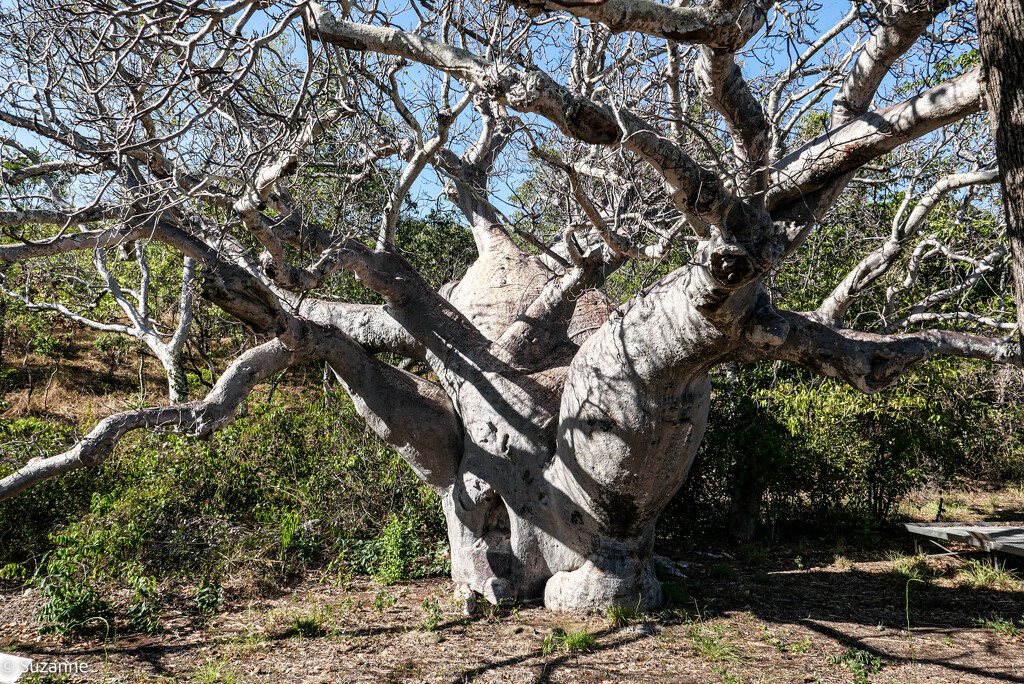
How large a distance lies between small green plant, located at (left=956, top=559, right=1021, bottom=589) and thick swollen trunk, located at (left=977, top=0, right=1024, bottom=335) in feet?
18.1

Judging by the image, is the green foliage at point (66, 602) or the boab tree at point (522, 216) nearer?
the boab tree at point (522, 216)

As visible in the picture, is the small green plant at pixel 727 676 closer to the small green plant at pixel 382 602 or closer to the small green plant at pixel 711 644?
the small green plant at pixel 711 644

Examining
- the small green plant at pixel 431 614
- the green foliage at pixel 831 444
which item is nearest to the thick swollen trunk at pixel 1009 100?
the small green plant at pixel 431 614

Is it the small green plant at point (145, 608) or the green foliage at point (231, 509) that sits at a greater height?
the green foliage at point (231, 509)

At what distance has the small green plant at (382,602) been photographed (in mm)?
5508

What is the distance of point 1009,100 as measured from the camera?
2.16m

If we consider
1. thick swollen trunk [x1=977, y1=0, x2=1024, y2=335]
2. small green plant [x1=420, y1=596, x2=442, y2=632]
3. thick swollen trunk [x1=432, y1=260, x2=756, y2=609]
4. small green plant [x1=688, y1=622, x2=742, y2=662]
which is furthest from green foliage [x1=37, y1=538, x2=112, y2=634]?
thick swollen trunk [x1=977, y1=0, x2=1024, y2=335]

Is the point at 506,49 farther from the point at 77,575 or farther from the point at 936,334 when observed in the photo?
the point at 77,575

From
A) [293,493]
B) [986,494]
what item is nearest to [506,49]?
[293,493]

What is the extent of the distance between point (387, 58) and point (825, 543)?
7231 mm

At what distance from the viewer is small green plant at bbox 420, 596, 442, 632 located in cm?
508

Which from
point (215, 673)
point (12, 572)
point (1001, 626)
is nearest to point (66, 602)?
point (12, 572)

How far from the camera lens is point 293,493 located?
6902 millimetres

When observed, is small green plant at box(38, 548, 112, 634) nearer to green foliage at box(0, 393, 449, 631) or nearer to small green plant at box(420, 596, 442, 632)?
green foliage at box(0, 393, 449, 631)
